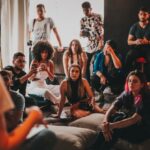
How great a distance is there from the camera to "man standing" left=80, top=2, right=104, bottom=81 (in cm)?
584

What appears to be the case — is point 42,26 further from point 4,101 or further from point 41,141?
point 4,101

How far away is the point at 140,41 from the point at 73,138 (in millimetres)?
2347

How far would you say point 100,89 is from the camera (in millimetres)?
5246

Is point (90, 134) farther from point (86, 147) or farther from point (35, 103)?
point (35, 103)

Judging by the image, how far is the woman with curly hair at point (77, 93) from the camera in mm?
4250

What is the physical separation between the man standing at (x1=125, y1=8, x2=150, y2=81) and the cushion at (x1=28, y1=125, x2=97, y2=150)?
2.01m

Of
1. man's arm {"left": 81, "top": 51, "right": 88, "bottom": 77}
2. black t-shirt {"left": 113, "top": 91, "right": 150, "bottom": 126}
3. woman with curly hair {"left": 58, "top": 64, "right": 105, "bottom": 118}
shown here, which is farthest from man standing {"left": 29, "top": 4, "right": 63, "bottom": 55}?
black t-shirt {"left": 113, "top": 91, "right": 150, "bottom": 126}

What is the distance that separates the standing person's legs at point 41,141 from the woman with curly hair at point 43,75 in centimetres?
214

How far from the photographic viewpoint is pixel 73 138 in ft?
10.4

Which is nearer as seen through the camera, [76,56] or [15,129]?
[15,129]

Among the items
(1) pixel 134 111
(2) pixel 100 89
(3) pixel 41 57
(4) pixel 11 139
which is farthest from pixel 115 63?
(4) pixel 11 139

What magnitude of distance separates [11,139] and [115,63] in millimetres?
3974

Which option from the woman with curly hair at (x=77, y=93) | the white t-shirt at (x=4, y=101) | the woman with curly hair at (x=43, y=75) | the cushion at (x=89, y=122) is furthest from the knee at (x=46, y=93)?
the white t-shirt at (x=4, y=101)

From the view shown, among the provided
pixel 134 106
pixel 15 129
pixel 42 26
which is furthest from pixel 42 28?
pixel 15 129
